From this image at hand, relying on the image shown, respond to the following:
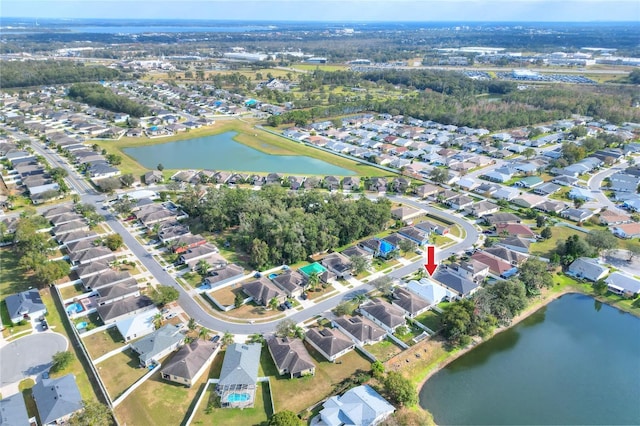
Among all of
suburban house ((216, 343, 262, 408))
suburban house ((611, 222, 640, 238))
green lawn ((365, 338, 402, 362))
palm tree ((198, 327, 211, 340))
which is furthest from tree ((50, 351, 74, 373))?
suburban house ((611, 222, 640, 238))

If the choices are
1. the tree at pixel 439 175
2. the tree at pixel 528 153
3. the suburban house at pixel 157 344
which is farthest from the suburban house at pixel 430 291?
the tree at pixel 528 153

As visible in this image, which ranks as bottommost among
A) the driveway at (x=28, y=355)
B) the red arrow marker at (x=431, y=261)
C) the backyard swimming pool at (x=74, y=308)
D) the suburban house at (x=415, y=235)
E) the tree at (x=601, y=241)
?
the driveway at (x=28, y=355)

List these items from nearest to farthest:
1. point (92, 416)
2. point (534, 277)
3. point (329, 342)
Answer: point (92, 416) → point (329, 342) → point (534, 277)

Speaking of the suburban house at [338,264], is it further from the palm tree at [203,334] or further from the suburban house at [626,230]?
the suburban house at [626,230]

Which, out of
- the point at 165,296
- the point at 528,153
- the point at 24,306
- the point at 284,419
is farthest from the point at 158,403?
the point at 528,153

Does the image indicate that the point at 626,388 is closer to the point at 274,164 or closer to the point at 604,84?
the point at 274,164

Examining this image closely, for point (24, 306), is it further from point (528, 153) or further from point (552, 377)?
point (528, 153)

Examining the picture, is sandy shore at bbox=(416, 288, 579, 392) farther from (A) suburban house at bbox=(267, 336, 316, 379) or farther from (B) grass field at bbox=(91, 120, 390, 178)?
(B) grass field at bbox=(91, 120, 390, 178)
